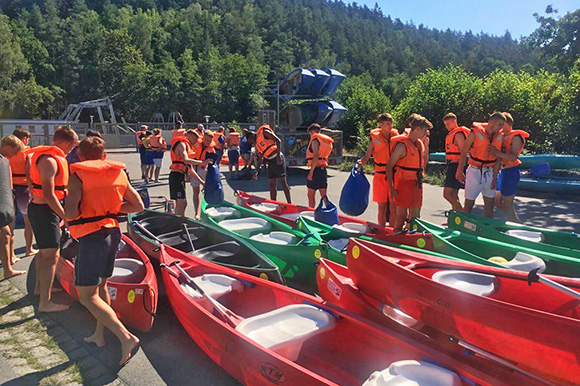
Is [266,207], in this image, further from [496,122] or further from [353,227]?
[496,122]

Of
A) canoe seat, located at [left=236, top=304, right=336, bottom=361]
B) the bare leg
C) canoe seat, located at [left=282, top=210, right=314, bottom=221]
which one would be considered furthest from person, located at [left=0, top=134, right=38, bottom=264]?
canoe seat, located at [left=236, top=304, right=336, bottom=361]

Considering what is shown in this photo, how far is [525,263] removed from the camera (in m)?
4.18

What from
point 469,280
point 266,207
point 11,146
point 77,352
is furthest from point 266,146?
point 469,280

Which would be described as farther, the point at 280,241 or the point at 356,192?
the point at 356,192

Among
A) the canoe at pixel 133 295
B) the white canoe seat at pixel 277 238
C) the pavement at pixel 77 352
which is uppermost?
the white canoe seat at pixel 277 238

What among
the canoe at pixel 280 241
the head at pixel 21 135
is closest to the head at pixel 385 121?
the canoe at pixel 280 241

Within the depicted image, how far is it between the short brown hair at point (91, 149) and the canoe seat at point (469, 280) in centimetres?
285

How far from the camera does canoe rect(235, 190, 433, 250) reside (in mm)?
5026

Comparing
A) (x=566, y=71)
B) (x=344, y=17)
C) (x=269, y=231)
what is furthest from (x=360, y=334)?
(x=344, y=17)

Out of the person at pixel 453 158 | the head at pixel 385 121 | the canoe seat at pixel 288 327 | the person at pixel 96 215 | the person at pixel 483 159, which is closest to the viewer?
the canoe seat at pixel 288 327

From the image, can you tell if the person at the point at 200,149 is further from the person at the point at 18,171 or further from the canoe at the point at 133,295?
the canoe at the point at 133,295

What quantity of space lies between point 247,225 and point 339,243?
1530mm

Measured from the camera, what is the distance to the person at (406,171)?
5.36 meters

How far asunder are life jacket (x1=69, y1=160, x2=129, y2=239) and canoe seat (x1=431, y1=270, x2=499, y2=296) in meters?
2.62
